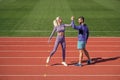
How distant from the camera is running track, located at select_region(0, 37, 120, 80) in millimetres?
11891

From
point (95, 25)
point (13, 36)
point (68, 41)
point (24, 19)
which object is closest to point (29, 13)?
point (24, 19)

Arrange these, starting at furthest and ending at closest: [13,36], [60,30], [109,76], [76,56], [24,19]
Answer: [24,19] → [13,36] → [76,56] → [60,30] → [109,76]

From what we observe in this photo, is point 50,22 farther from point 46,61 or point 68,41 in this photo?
point 46,61

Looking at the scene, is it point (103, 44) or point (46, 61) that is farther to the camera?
point (103, 44)

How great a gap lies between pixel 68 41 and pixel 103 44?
6.28 ft

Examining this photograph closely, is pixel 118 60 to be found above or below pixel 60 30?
below

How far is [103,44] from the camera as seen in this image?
17297mm

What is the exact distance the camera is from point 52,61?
45.4 feet

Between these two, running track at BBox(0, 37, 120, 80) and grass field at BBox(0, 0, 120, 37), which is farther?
grass field at BBox(0, 0, 120, 37)

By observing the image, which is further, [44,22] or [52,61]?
[44,22]

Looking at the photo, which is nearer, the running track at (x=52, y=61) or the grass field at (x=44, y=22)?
the running track at (x=52, y=61)

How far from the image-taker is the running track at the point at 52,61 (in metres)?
11.9

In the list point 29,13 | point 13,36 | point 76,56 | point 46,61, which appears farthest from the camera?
point 29,13

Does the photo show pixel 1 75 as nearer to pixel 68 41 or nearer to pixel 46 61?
pixel 46 61
